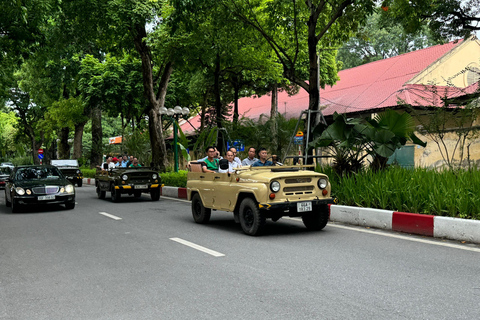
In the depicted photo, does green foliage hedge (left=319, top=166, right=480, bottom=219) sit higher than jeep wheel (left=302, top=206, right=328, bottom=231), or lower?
higher

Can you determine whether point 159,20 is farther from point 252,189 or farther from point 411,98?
point 252,189

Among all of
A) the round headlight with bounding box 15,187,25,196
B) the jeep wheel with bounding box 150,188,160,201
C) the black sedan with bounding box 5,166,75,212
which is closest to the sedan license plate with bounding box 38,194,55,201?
the black sedan with bounding box 5,166,75,212

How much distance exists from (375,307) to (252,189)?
4.06 m

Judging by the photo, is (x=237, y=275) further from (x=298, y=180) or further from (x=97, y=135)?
(x=97, y=135)

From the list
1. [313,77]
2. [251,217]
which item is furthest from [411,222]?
[313,77]

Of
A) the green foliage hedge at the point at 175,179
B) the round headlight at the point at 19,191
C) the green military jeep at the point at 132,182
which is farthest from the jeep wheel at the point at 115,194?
the round headlight at the point at 19,191

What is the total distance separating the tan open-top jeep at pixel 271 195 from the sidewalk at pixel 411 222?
108 cm

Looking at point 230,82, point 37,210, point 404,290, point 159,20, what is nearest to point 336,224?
point 404,290

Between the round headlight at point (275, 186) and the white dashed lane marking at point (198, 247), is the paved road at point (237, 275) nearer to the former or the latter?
the white dashed lane marking at point (198, 247)

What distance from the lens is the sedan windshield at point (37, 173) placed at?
48.2ft

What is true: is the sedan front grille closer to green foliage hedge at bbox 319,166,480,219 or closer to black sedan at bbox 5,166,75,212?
black sedan at bbox 5,166,75,212

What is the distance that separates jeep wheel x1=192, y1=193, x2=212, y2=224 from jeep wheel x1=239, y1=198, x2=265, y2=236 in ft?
5.22

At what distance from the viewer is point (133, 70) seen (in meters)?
32.6

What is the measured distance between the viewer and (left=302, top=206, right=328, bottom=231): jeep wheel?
875 centimetres
